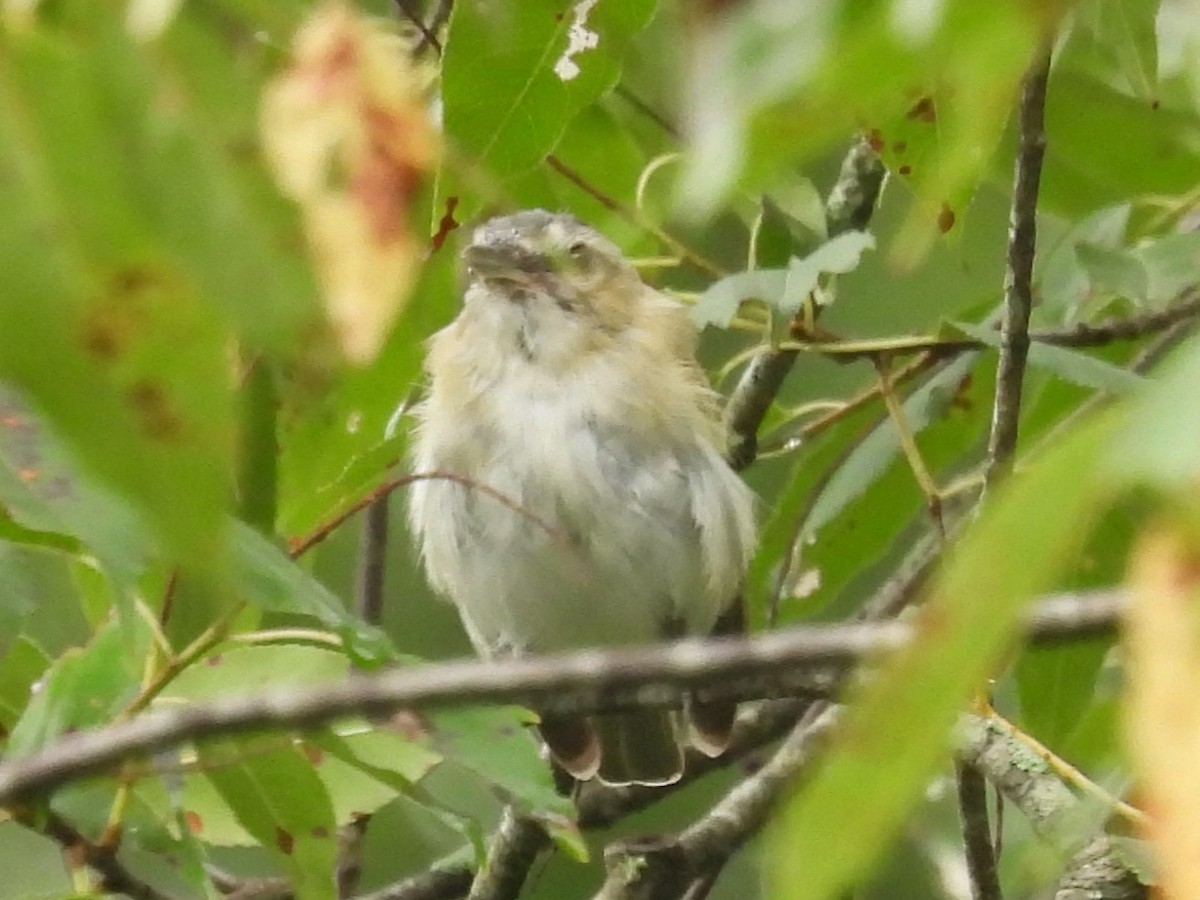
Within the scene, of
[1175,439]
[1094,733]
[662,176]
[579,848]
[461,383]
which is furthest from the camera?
[461,383]

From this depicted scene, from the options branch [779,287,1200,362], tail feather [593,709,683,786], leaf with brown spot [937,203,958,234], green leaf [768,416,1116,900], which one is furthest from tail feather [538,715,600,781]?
green leaf [768,416,1116,900]

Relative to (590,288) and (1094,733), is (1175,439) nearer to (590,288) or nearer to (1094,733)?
(1094,733)

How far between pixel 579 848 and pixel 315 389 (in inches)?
46.7

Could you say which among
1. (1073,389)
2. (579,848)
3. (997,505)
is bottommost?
(579,848)

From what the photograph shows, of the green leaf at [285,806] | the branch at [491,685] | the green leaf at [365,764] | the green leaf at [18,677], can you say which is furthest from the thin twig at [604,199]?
the branch at [491,685]

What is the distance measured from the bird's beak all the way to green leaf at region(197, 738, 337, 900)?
5.18 feet

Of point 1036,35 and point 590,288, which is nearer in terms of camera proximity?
point 1036,35

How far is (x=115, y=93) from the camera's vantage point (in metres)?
0.85

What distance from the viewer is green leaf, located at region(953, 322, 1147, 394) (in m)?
2.20

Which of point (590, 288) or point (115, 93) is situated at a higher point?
point (590, 288)

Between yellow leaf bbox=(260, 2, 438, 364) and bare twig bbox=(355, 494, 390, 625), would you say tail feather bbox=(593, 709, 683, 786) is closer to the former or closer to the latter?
bare twig bbox=(355, 494, 390, 625)

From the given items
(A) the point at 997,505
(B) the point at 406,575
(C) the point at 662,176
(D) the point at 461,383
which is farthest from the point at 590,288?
(A) the point at 997,505

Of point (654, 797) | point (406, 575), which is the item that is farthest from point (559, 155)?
point (406, 575)

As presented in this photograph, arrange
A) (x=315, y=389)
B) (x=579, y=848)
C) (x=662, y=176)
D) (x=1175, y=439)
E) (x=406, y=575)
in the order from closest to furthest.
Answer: (x=1175, y=439)
(x=315, y=389)
(x=579, y=848)
(x=662, y=176)
(x=406, y=575)
